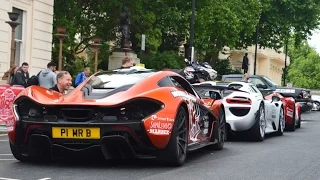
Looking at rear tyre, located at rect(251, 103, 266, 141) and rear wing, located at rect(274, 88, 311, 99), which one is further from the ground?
rear wing, located at rect(274, 88, 311, 99)

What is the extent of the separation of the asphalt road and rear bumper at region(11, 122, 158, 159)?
217mm

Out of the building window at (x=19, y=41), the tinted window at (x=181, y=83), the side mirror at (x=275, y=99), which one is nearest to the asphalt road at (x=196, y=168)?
the tinted window at (x=181, y=83)

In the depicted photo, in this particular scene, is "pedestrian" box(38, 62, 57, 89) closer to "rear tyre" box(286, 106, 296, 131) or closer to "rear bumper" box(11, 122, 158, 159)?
"rear tyre" box(286, 106, 296, 131)

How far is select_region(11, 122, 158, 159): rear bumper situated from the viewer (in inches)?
336

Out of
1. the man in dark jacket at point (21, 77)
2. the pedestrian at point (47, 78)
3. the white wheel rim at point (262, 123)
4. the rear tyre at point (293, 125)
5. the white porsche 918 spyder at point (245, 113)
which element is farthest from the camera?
the rear tyre at point (293, 125)

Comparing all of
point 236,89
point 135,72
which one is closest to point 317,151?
point 236,89

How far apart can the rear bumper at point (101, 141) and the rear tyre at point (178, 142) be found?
201mm

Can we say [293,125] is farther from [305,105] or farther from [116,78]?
[305,105]

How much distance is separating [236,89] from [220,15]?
1277 inches

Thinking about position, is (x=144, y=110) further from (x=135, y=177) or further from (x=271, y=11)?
(x=271, y=11)

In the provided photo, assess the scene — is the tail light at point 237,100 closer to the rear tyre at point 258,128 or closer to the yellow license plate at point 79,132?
the rear tyre at point 258,128

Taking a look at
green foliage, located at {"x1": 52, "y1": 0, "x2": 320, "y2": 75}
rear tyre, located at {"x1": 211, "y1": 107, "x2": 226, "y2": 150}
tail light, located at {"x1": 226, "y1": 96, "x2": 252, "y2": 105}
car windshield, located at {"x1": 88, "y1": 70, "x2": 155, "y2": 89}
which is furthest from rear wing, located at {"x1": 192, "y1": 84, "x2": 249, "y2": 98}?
green foliage, located at {"x1": 52, "y1": 0, "x2": 320, "y2": 75}

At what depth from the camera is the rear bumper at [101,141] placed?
28.0 ft

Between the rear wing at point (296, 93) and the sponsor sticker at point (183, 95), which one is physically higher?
the sponsor sticker at point (183, 95)
